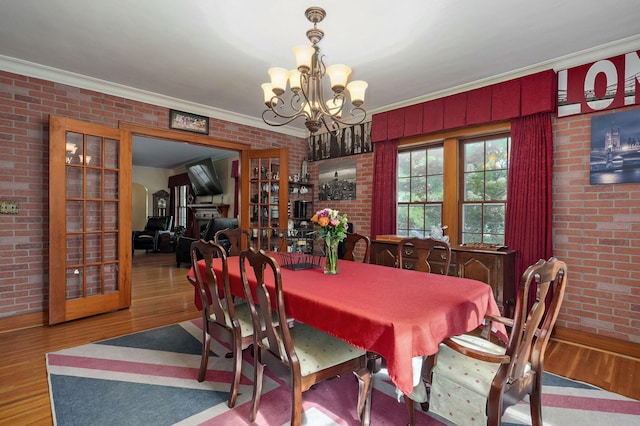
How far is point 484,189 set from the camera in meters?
3.67

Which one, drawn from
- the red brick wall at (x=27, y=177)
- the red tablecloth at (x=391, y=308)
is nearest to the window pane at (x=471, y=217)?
the red tablecloth at (x=391, y=308)

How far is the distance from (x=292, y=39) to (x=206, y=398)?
9.04 feet

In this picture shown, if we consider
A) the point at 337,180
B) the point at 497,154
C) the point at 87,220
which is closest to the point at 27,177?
the point at 87,220

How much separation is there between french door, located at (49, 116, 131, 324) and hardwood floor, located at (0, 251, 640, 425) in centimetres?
24

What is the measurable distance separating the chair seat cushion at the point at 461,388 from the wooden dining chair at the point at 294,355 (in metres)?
0.35

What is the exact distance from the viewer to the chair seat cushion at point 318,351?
1.66 m

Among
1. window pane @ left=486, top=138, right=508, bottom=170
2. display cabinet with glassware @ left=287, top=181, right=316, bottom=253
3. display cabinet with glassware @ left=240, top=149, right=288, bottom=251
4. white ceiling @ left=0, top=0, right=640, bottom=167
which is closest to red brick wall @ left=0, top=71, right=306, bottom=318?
white ceiling @ left=0, top=0, right=640, bottom=167

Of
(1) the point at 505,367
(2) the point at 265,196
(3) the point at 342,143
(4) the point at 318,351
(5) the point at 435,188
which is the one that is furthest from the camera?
(3) the point at 342,143

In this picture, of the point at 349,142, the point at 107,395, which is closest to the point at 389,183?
the point at 349,142

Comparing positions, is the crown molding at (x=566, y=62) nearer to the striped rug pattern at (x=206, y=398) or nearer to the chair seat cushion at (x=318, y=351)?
the striped rug pattern at (x=206, y=398)

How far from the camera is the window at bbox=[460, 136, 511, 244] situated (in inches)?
139

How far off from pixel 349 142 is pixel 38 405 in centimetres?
431

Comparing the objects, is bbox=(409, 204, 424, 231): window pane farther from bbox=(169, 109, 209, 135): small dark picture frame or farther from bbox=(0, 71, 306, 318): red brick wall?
bbox=(0, 71, 306, 318): red brick wall

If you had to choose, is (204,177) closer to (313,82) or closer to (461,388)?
(313,82)
